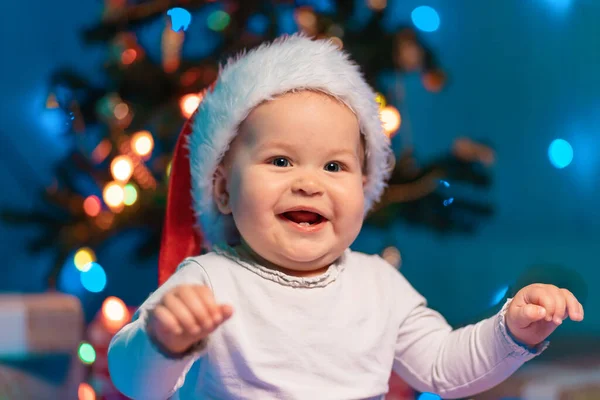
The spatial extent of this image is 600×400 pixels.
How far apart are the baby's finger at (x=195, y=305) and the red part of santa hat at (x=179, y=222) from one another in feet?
1.51

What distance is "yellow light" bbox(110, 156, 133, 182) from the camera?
6.25 feet

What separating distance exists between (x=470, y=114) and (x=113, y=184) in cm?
149

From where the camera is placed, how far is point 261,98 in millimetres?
1117

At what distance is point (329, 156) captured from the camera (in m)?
1.11

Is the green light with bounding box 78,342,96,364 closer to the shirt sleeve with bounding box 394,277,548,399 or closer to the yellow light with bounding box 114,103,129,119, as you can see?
the yellow light with bounding box 114,103,129,119

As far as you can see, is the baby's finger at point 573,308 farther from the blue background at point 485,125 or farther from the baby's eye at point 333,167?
the blue background at point 485,125

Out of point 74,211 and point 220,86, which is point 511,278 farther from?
point 220,86

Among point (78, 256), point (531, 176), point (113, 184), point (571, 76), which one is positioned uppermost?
point (571, 76)

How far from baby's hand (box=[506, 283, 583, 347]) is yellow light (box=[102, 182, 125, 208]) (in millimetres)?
1127

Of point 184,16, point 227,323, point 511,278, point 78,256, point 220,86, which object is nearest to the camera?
point 227,323

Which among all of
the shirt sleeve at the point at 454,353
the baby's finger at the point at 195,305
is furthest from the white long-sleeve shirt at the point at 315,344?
the baby's finger at the point at 195,305

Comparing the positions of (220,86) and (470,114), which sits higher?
(470,114)

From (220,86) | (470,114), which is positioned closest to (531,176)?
(470,114)

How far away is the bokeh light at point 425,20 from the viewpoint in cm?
270
